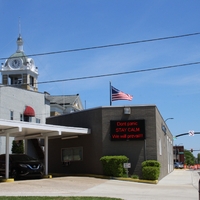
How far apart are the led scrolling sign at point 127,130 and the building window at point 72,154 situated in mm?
3214

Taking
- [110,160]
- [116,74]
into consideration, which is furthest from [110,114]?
[116,74]

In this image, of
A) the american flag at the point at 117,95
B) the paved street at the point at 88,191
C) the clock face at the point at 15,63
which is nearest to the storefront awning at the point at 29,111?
the american flag at the point at 117,95

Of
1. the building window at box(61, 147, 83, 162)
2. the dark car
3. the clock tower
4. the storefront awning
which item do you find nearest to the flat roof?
the building window at box(61, 147, 83, 162)

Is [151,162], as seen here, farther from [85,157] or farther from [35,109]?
[35,109]

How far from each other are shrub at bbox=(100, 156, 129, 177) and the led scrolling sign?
4.89 feet

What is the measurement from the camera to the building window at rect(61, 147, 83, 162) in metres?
27.0

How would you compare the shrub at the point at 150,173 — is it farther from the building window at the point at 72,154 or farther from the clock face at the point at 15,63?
the clock face at the point at 15,63

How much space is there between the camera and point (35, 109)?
4216cm

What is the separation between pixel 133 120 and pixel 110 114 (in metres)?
1.61

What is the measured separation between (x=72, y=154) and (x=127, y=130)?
5.08m

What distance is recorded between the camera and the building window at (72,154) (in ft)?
88.5

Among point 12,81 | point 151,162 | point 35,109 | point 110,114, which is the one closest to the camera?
point 151,162

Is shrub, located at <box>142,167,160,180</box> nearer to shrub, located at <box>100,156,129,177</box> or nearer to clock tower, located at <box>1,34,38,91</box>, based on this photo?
shrub, located at <box>100,156,129,177</box>

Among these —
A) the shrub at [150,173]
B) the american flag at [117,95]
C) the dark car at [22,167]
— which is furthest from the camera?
the american flag at [117,95]
